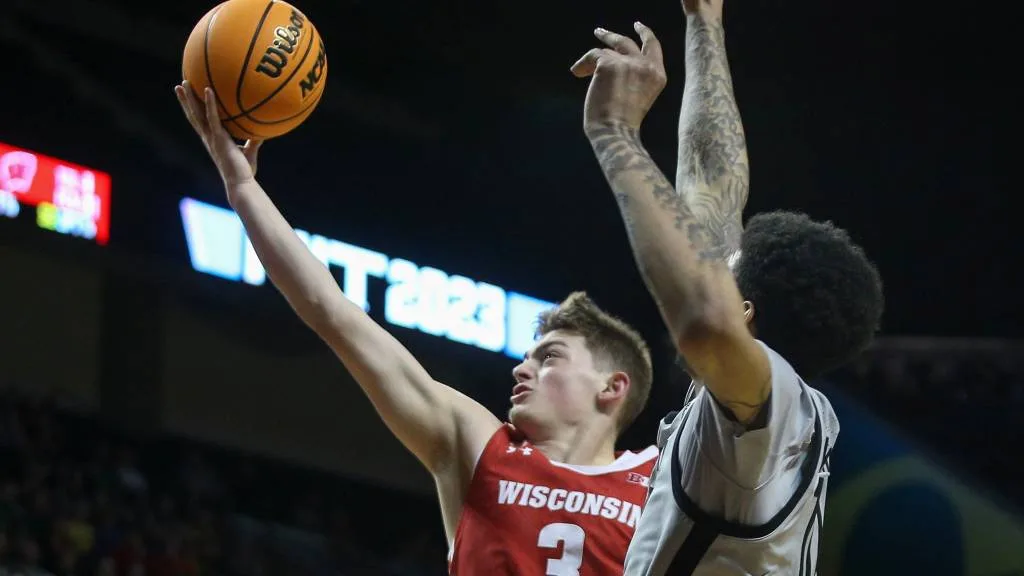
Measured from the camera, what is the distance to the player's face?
3.66 metres

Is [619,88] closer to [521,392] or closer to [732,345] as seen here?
[732,345]

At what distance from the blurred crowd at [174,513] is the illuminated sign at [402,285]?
1590mm

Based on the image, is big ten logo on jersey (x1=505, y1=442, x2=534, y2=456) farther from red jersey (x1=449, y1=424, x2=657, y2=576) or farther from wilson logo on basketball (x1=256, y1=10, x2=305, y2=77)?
wilson logo on basketball (x1=256, y1=10, x2=305, y2=77)

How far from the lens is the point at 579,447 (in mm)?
3689

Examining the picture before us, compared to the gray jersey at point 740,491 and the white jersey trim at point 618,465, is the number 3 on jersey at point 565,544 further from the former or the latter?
the gray jersey at point 740,491

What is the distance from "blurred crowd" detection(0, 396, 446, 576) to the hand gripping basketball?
5.49 metres

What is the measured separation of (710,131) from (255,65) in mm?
Result: 1188

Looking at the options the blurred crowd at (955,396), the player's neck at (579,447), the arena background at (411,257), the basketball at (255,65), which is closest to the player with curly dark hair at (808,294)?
the player's neck at (579,447)

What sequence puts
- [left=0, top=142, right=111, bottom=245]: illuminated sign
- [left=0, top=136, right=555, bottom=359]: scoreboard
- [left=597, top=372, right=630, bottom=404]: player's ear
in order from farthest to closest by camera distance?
[left=0, top=136, right=555, bottom=359]: scoreboard → [left=0, top=142, right=111, bottom=245]: illuminated sign → [left=597, top=372, right=630, bottom=404]: player's ear

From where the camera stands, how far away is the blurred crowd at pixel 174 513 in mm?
9273

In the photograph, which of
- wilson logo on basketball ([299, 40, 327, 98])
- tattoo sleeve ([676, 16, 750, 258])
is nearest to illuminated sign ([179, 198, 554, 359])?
wilson logo on basketball ([299, 40, 327, 98])

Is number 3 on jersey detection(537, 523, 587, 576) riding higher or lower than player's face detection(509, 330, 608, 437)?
lower

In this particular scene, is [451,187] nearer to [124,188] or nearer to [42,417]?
[124,188]

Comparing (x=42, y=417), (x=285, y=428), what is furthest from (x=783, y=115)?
(x=42, y=417)
